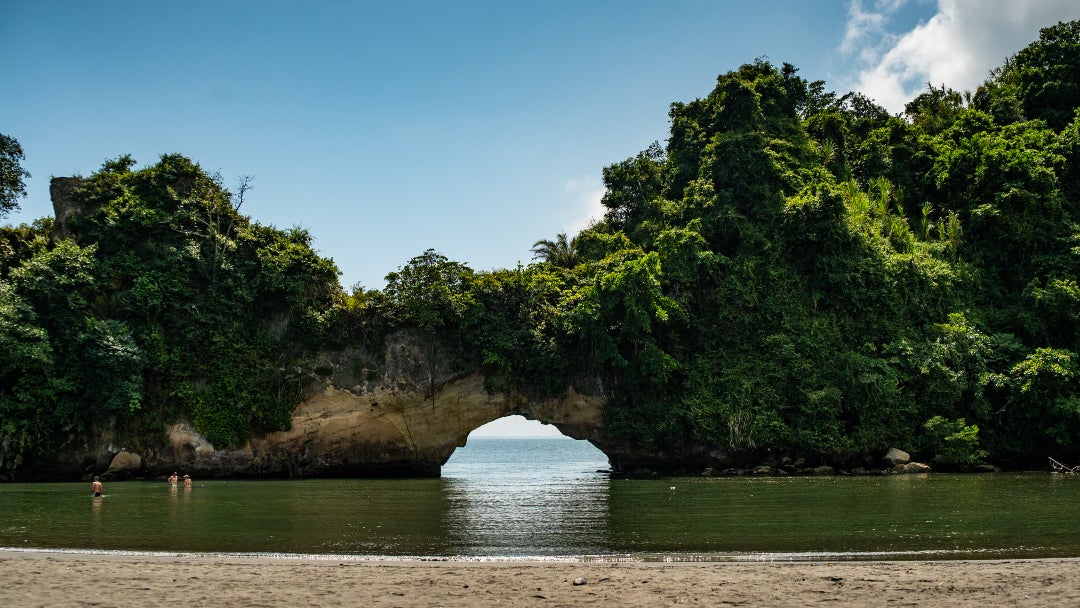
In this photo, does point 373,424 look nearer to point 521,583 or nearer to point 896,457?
point 896,457

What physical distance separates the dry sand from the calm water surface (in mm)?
1201

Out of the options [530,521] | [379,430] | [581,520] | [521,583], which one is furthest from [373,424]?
[521,583]

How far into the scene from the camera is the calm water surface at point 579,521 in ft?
34.7

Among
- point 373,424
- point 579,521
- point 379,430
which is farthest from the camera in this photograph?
point 379,430

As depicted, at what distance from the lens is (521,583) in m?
7.94

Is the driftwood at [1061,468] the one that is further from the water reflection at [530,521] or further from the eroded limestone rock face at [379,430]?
the water reflection at [530,521]

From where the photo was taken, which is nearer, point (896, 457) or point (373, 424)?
point (896, 457)

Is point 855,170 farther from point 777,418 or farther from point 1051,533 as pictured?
point 1051,533

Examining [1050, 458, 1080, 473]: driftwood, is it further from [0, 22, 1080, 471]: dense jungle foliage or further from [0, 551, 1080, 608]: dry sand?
[0, 551, 1080, 608]: dry sand

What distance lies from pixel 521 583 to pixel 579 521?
20.5 ft

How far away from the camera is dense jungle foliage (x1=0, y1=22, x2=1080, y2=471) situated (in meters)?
27.3

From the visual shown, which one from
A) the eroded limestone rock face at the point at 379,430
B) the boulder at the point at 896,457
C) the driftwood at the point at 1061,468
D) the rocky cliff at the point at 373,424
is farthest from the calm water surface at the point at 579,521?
the eroded limestone rock face at the point at 379,430

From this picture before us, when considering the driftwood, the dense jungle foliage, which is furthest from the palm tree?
the driftwood

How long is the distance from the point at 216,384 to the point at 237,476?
3.90 metres
